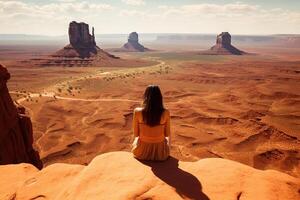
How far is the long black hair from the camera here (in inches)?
258

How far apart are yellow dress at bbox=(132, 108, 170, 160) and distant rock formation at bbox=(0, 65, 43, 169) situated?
29.0ft

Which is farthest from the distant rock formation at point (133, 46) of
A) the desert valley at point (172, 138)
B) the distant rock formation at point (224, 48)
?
the desert valley at point (172, 138)

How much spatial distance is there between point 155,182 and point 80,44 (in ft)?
333

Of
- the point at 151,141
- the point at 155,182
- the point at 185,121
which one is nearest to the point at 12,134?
the point at 151,141

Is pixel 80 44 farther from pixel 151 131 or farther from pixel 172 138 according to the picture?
pixel 151 131

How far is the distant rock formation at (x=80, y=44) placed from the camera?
3920 inches

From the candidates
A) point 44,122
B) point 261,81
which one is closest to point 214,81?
point 261,81

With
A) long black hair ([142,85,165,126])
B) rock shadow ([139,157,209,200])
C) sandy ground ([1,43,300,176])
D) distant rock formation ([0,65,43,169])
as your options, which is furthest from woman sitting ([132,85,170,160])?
sandy ground ([1,43,300,176])

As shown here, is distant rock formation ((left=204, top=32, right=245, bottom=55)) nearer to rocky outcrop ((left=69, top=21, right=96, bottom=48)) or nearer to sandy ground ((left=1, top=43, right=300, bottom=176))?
rocky outcrop ((left=69, top=21, right=96, bottom=48))

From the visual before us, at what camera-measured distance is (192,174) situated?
6.66 meters

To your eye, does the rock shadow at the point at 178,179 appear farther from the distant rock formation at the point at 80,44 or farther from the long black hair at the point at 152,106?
the distant rock formation at the point at 80,44

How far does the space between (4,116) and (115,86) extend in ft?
133

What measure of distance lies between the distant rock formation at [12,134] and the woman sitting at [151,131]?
8.83 m

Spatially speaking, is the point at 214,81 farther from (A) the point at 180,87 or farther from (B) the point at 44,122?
(B) the point at 44,122
